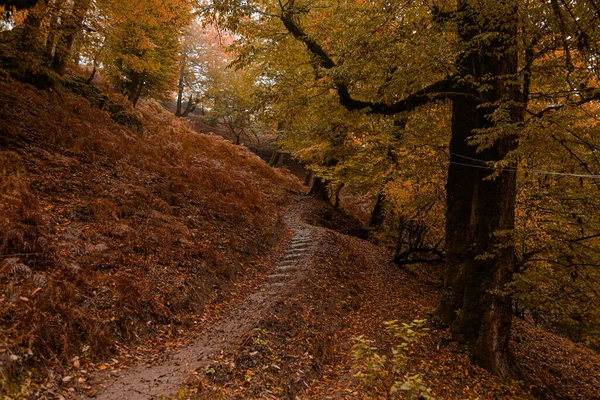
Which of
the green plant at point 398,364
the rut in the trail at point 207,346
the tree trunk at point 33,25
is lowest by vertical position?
the rut in the trail at point 207,346

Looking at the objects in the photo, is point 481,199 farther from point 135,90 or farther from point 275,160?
point 275,160

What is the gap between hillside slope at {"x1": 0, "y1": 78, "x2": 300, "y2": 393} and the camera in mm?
4184

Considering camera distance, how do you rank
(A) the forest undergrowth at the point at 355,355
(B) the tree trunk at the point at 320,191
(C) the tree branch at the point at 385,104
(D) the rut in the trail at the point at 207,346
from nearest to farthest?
(D) the rut in the trail at the point at 207,346 < (A) the forest undergrowth at the point at 355,355 < (C) the tree branch at the point at 385,104 < (B) the tree trunk at the point at 320,191

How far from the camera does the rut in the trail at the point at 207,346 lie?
3900mm

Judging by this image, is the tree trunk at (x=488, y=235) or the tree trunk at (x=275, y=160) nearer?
the tree trunk at (x=488, y=235)

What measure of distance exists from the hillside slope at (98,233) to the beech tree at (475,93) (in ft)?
16.0

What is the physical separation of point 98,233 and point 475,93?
7822 mm

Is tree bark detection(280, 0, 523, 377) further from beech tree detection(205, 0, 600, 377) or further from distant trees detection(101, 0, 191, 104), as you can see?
distant trees detection(101, 0, 191, 104)

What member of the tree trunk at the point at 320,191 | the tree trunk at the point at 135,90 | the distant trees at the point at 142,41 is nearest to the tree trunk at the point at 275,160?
the tree trunk at the point at 320,191

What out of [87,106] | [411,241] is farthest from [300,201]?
[87,106]

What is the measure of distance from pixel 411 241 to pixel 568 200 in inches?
214

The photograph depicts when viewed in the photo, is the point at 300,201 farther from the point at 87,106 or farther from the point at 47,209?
the point at 47,209

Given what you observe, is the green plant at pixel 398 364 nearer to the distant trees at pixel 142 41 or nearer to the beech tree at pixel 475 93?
the beech tree at pixel 475 93

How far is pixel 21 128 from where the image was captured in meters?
7.89
